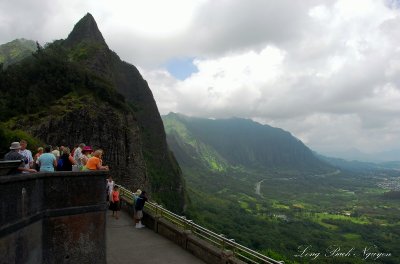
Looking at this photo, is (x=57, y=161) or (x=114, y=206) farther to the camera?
(x=114, y=206)

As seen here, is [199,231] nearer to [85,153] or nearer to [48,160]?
[85,153]

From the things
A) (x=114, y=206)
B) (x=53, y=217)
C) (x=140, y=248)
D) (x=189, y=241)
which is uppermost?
(x=53, y=217)

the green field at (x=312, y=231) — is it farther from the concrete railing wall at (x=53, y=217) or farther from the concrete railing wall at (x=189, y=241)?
the concrete railing wall at (x=53, y=217)

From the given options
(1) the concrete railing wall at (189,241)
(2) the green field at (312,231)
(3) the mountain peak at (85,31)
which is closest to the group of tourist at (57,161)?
(1) the concrete railing wall at (189,241)

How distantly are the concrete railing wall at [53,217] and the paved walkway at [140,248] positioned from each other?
6.76ft

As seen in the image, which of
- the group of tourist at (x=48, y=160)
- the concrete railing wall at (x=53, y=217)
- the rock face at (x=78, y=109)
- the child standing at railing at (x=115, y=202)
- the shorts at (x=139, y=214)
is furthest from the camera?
the rock face at (x=78, y=109)

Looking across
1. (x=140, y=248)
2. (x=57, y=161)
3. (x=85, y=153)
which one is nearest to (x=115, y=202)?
(x=140, y=248)

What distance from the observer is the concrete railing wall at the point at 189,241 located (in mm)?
11298

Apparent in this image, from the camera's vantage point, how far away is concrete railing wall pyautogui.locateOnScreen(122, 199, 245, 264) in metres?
11.3

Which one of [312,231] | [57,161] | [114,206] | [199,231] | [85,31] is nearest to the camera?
[57,161]

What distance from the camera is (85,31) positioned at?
94.4m

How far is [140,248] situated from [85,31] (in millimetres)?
89775

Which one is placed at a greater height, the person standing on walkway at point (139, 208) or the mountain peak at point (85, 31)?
the mountain peak at point (85, 31)

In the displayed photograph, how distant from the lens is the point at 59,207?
30.6 ft
